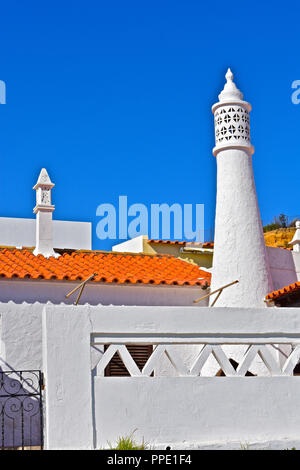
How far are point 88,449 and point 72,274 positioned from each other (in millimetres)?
7783

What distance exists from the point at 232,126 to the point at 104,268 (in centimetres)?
475

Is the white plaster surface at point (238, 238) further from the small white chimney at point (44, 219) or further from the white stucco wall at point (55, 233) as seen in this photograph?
the white stucco wall at point (55, 233)

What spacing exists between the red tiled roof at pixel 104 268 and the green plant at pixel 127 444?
7.24 m

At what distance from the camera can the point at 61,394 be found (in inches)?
397

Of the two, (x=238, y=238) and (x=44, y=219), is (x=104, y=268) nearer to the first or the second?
(x=44, y=219)

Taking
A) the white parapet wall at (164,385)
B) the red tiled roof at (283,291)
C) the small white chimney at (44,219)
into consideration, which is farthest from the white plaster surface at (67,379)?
the small white chimney at (44,219)

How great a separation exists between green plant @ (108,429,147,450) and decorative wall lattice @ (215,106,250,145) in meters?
9.77

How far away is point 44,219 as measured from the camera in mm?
19734

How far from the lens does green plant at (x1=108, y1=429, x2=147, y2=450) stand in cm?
996


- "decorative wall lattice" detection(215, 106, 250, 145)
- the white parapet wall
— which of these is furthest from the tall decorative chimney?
the white parapet wall

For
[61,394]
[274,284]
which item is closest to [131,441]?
[61,394]

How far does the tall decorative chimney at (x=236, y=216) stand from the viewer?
57.5ft

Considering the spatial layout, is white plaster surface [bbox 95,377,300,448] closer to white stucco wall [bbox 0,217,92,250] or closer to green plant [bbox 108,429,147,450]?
green plant [bbox 108,429,147,450]

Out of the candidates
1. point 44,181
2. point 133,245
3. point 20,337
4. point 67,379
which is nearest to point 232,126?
point 44,181
